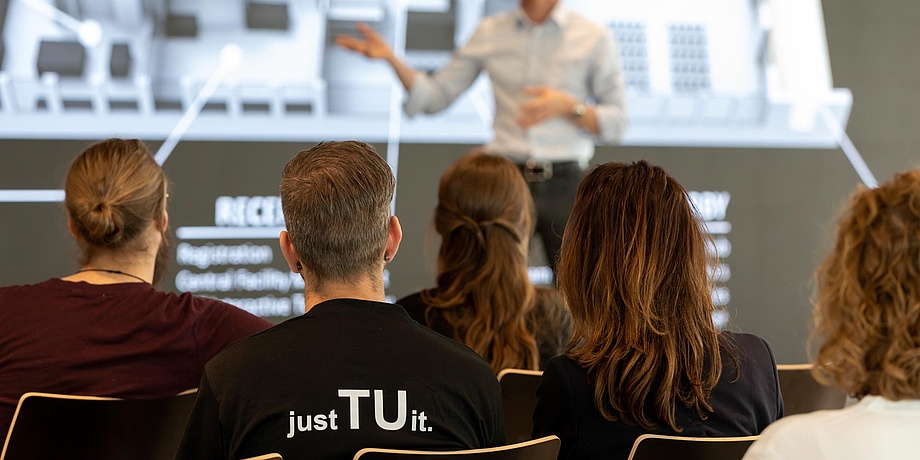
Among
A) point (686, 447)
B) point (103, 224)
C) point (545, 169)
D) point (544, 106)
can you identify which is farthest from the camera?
point (545, 169)

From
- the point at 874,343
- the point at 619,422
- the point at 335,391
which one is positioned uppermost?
the point at 874,343

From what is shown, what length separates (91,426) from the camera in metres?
1.61

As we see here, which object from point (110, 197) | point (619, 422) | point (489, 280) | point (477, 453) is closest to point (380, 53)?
point (489, 280)

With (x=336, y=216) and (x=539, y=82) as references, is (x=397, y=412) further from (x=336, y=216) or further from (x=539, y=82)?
(x=539, y=82)

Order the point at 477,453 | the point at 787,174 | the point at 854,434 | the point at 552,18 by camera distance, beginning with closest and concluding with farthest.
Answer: the point at 854,434 → the point at 477,453 → the point at 552,18 → the point at 787,174

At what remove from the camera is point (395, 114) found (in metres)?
4.57

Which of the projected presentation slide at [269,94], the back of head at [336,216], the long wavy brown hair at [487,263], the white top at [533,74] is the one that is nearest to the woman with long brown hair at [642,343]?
the back of head at [336,216]

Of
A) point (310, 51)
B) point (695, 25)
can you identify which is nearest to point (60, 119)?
point (310, 51)

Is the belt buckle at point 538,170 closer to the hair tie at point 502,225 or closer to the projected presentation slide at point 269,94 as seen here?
the projected presentation slide at point 269,94

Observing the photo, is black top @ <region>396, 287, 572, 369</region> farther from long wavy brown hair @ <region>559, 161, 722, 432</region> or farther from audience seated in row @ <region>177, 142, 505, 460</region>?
audience seated in row @ <region>177, 142, 505, 460</region>

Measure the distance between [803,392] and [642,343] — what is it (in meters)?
0.74

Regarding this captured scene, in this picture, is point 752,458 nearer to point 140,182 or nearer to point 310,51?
point 140,182

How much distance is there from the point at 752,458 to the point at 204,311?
120 cm

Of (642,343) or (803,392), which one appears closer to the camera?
(642,343)
